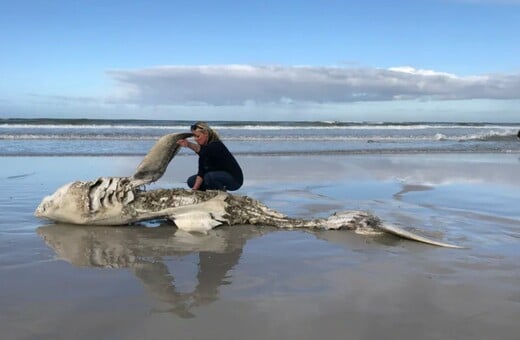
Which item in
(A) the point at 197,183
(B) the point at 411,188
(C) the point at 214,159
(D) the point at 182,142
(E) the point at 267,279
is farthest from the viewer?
(B) the point at 411,188

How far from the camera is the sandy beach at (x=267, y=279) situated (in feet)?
9.84

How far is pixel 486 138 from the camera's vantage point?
94.3 ft

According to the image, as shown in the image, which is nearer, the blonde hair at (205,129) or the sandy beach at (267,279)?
the sandy beach at (267,279)

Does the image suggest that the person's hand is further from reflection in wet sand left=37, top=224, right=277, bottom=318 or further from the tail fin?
the tail fin

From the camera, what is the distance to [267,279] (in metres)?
3.91

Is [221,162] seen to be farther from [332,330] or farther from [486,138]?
[486,138]

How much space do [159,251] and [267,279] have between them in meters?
1.27

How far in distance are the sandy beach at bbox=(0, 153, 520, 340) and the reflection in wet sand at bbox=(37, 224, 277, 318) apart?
0.01 meters

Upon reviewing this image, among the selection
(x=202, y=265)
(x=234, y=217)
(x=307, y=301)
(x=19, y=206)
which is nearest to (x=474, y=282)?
(x=307, y=301)

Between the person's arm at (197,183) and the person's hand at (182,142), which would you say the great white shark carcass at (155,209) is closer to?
the person's arm at (197,183)

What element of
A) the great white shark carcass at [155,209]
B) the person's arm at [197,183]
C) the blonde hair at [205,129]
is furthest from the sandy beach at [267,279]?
the blonde hair at [205,129]

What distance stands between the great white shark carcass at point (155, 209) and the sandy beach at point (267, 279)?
0.14 meters

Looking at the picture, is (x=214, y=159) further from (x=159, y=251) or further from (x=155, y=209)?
(x=159, y=251)

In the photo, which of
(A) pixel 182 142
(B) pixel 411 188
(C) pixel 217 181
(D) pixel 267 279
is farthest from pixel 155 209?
(B) pixel 411 188
